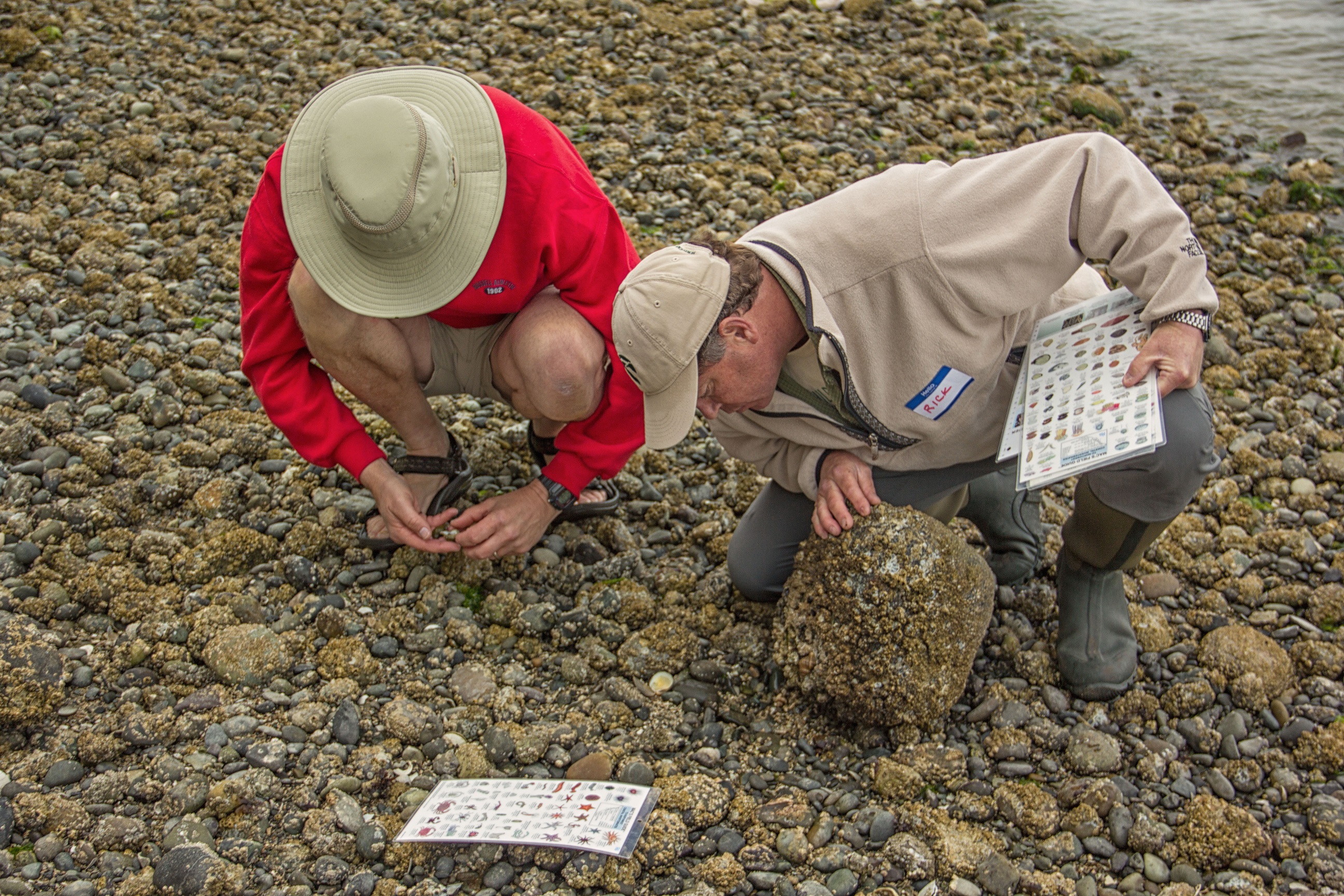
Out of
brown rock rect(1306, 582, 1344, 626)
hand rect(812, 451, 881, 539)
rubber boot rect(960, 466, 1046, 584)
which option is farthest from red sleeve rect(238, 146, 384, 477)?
brown rock rect(1306, 582, 1344, 626)

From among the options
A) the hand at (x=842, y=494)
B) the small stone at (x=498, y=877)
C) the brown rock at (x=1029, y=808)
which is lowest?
the brown rock at (x=1029, y=808)

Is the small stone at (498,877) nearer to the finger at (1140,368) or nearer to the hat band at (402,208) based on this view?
the hat band at (402,208)

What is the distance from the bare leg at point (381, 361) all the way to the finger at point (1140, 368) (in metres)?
1.90

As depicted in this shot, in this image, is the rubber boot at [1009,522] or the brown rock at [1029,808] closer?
the brown rock at [1029,808]

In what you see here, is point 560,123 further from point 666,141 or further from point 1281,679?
point 1281,679

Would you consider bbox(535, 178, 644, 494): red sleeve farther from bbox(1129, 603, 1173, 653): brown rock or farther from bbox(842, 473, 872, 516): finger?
bbox(1129, 603, 1173, 653): brown rock

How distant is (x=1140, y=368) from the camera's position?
2451 mm

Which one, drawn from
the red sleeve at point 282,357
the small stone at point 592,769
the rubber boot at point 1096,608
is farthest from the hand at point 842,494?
the red sleeve at point 282,357

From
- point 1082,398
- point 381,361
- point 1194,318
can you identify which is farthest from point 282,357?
point 1194,318

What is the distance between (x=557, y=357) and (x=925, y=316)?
972mm

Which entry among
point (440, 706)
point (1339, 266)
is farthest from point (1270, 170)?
point (440, 706)

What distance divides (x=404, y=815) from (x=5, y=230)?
3306 mm

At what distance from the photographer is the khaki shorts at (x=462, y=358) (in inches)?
126

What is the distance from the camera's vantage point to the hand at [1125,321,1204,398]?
2.43m
